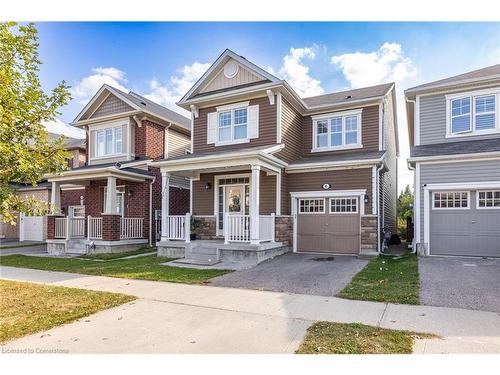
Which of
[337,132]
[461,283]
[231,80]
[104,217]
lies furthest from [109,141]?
[461,283]

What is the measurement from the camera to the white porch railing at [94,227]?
15219mm

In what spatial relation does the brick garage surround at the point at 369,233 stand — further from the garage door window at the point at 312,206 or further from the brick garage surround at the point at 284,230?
the brick garage surround at the point at 284,230

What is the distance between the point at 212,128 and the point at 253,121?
190 centimetres

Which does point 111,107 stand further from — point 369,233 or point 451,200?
point 451,200

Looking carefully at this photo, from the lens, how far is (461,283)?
775 centimetres

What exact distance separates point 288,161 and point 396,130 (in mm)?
9744

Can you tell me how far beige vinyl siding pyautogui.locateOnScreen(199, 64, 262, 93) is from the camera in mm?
14086

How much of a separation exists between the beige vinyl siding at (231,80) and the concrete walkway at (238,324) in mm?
9306

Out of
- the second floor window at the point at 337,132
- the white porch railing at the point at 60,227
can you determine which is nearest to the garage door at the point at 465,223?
the second floor window at the point at 337,132

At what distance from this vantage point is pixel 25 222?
21438 millimetres

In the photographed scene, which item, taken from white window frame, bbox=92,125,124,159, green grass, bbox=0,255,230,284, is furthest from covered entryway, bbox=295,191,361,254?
white window frame, bbox=92,125,124,159

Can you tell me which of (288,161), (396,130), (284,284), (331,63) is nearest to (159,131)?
(288,161)

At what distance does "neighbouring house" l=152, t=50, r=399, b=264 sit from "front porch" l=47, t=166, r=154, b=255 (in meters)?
2.65

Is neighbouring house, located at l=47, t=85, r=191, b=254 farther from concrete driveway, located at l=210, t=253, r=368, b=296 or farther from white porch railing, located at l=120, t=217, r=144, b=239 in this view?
concrete driveway, located at l=210, t=253, r=368, b=296
